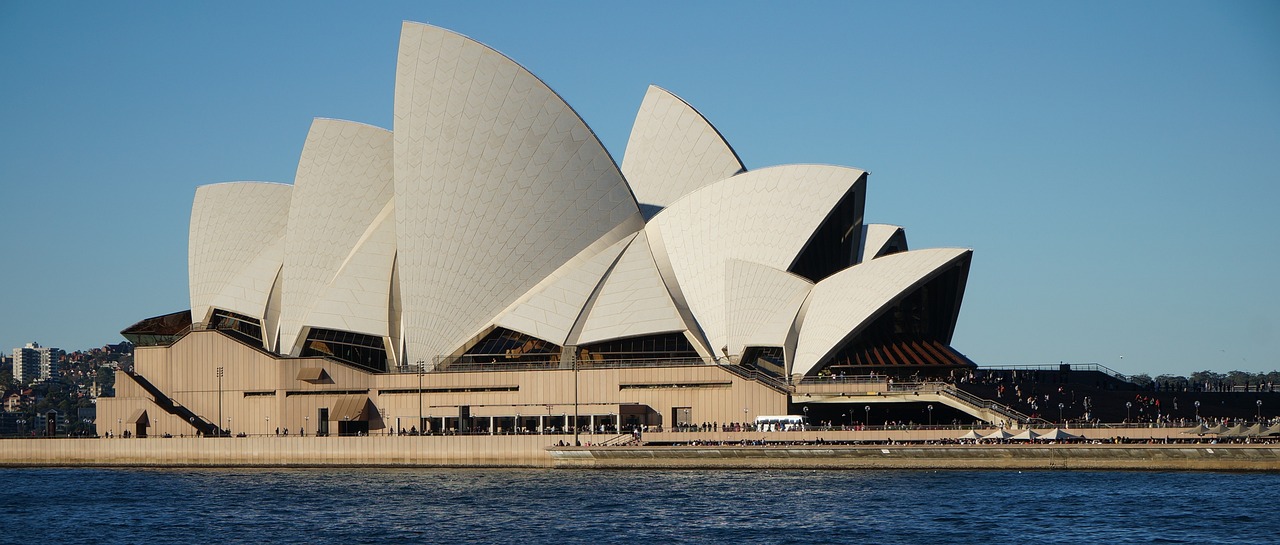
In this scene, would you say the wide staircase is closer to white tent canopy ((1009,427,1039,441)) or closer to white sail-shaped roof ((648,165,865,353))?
white sail-shaped roof ((648,165,865,353))

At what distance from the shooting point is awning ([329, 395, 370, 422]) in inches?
2909

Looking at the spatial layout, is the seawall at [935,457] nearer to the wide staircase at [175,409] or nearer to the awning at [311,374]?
the awning at [311,374]

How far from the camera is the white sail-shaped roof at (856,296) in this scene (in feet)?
222

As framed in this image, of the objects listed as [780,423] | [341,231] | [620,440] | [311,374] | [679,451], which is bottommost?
[679,451]

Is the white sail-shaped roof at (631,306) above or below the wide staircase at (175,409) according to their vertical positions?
above

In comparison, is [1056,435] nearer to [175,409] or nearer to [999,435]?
[999,435]

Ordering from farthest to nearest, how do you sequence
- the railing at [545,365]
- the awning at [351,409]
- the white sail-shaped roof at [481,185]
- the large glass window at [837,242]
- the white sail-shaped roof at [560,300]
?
the awning at [351,409], the large glass window at [837,242], the white sail-shaped roof at [560,300], the railing at [545,365], the white sail-shaped roof at [481,185]

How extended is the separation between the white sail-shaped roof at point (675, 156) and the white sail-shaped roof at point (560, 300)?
28.4 ft

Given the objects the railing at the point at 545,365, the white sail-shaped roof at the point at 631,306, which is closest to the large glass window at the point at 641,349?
the railing at the point at 545,365

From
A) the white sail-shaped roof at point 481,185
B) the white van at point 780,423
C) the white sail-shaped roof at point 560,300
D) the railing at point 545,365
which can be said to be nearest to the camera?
the white van at point 780,423

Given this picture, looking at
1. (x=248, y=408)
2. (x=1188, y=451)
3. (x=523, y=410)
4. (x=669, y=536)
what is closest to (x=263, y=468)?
(x=248, y=408)

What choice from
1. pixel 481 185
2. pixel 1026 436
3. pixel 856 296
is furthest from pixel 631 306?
pixel 1026 436

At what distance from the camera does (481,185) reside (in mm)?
71250

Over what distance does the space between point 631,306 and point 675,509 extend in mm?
26109
